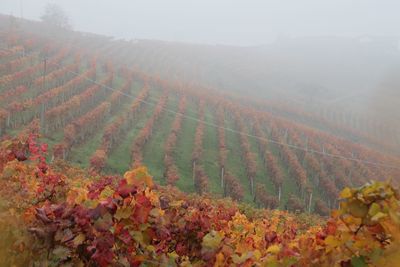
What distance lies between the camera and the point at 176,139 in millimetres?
38062

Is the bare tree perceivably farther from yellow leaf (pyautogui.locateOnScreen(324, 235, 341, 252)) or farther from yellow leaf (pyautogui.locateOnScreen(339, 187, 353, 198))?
yellow leaf (pyautogui.locateOnScreen(339, 187, 353, 198))

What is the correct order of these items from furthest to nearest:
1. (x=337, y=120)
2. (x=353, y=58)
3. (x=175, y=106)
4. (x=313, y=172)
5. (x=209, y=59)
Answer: (x=353, y=58) < (x=209, y=59) < (x=337, y=120) < (x=175, y=106) < (x=313, y=172)

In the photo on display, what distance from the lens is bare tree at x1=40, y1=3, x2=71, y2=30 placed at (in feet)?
315

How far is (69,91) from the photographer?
40031 millimetres

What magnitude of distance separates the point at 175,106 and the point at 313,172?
1672cm

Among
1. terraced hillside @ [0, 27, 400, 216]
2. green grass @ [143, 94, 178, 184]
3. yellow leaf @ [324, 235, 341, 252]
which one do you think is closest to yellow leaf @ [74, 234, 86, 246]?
yellow leaf @ [324, 235, 341, 252]

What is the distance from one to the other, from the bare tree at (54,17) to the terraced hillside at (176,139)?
153 ft

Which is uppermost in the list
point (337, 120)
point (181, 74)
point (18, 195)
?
point (18, 195)

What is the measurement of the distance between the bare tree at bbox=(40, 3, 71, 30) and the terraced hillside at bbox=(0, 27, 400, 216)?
1835 inches

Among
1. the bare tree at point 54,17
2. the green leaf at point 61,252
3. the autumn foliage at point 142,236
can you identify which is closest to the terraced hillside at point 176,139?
the autumn foliage at point 142,236

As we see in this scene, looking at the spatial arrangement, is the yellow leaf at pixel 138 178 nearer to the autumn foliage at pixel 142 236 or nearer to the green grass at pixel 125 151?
the autumn foliage at pixel 142 236

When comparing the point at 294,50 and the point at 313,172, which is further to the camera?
the point at 294,50

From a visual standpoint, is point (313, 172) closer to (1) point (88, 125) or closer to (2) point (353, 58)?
(1) point (88, 125)

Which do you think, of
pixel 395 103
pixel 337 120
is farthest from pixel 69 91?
pixel 395 103
